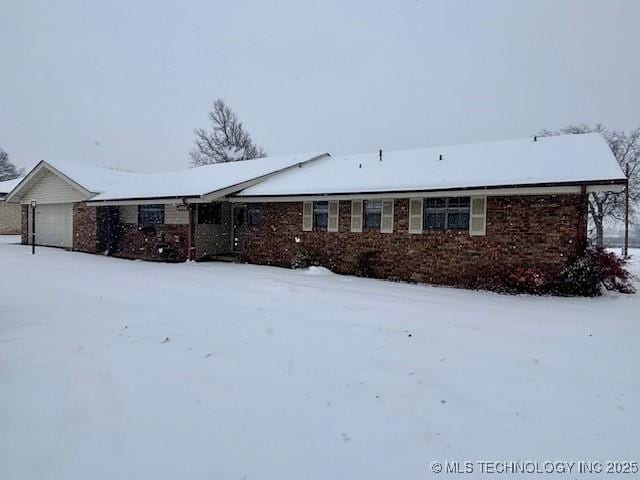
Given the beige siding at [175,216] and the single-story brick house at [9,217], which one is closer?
the beige siding at [175,216]

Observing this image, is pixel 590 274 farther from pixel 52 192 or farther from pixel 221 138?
pixel 221 138

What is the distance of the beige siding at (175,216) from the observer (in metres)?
15.5

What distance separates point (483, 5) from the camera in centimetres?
4391

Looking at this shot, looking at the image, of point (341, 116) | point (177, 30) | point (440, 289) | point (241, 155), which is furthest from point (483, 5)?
point (177, 30)

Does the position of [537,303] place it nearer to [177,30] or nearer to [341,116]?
[341,116]

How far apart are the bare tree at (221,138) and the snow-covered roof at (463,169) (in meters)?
24.8

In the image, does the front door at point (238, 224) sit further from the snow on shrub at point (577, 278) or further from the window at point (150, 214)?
the snow on shrub at point (577, 278)

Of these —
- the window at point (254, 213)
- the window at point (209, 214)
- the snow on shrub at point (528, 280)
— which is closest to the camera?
the snow on shrub at point (528, 280)

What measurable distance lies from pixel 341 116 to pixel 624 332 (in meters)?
59.4

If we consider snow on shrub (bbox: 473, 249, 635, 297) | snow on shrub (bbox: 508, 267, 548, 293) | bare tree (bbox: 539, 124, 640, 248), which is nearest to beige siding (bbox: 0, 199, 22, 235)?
snow on shrub (bbox: 473, 249, 635, 297)

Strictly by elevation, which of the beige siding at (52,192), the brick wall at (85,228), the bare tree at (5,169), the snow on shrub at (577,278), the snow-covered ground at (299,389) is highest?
the bare tree at (5,169)

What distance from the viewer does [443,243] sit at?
11250mm

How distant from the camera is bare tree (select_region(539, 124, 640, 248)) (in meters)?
23.7

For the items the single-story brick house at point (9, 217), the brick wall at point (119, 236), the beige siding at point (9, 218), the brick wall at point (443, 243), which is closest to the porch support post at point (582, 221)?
the brick wall at point (443, 243)
